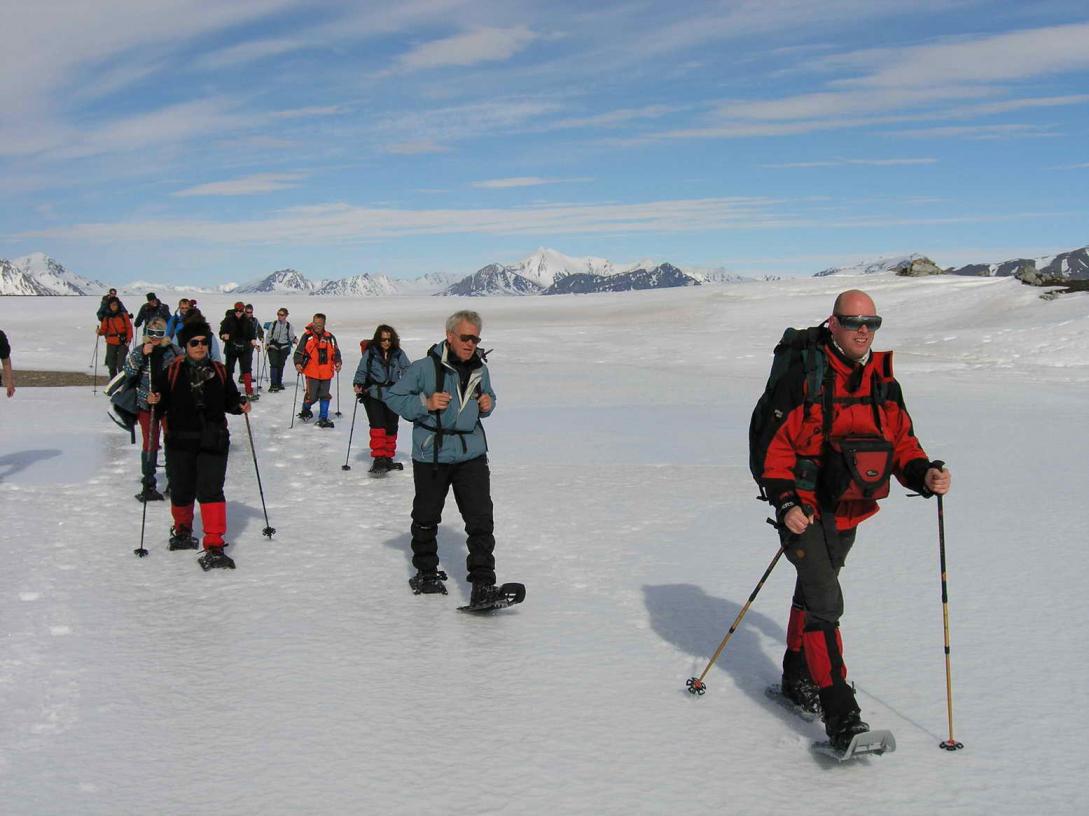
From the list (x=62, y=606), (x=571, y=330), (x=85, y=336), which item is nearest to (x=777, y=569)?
(x=62, y=606)

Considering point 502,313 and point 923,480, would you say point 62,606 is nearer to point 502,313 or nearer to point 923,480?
point 923,480

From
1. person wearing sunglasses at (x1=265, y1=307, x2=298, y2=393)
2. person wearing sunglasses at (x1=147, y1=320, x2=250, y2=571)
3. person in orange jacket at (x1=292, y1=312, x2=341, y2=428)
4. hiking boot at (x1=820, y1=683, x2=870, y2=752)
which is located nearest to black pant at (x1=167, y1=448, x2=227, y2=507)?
person wearing sunglasses at (x1=147, y1=320, x2=250, y2=571)

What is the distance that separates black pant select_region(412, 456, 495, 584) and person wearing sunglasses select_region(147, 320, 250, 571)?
1.76m

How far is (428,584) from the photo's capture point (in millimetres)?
7109

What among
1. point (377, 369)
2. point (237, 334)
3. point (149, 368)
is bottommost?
point (377, 369)

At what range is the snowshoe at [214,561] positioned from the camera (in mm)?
7605

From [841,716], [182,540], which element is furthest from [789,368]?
[182,540]

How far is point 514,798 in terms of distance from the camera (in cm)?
412

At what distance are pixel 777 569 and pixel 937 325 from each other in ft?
90.3

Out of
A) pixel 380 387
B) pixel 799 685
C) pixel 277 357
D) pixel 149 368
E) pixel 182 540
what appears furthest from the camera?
pixel 277 357

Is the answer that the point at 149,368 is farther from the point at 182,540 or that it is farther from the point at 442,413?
the point at 442,413

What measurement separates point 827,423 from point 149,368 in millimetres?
6473

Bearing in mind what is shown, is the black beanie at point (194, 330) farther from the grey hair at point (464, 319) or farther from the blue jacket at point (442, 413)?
the grey hair at point (464, 319)

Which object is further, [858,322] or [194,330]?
[194,330]
